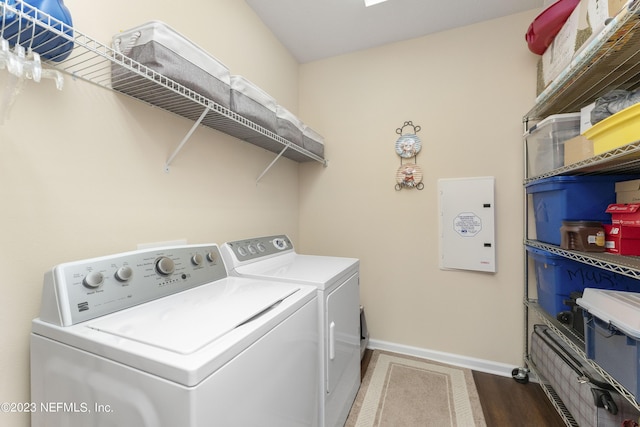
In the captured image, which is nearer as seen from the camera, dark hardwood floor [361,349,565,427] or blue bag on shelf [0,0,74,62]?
blue bag on shelf [0,0,74,62]

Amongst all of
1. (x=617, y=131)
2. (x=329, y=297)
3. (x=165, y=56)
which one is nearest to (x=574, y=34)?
(x=617, y=131)

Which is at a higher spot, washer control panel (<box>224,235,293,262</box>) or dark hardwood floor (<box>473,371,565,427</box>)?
washer control panel (<box>224,235,293,262</box>)

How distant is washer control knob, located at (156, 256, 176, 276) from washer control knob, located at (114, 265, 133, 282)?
0.34 feet

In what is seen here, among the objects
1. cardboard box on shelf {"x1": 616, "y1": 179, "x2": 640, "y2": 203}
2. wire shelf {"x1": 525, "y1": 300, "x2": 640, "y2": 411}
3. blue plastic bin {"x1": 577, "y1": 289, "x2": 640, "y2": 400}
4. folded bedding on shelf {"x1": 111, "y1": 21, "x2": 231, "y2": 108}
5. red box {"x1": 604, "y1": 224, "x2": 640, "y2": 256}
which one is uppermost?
folded bedding on shelf {"x1": 111, "y1": 21, "x2": 231, "y2": 108}

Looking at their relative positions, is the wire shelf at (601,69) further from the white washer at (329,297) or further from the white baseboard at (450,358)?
the white baseboard at (450,358)

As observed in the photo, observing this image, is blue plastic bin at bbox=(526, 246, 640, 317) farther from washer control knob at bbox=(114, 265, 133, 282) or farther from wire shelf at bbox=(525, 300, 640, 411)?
washer control knob at bbox=(114, 265, 133, 282)

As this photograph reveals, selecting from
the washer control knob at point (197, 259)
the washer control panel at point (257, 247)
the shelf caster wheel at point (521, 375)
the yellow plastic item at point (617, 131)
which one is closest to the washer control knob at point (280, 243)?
the washer control panel at point (257, 247)

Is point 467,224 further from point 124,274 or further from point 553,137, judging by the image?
point 124,274

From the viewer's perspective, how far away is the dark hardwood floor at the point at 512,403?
1.55 metres

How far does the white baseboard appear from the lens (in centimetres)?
200

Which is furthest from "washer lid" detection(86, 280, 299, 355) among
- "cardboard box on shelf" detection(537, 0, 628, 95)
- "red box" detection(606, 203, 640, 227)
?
"cardboard box on shelf" detection(537, 0, 628, 95)

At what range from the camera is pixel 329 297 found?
1286 mm

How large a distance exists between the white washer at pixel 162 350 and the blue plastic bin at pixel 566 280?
1.55 m

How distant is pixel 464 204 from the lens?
2.09m
